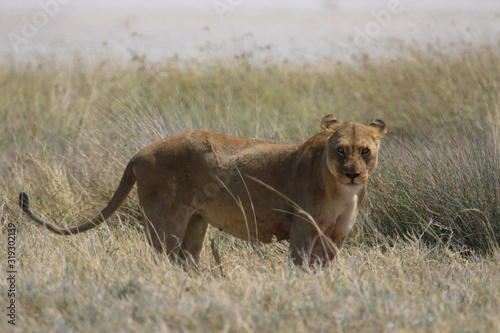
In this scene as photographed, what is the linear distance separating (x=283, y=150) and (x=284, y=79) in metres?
8.41

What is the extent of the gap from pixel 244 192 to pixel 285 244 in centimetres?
119

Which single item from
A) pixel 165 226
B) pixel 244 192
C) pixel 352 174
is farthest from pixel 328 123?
pixel 165 226

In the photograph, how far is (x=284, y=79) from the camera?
50.5ft

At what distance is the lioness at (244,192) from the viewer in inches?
265

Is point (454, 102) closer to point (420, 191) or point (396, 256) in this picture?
point (420, 191)

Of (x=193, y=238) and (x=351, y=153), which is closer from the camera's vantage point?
(x=351, y=153)

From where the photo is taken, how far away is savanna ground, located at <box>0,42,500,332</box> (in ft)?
18.0

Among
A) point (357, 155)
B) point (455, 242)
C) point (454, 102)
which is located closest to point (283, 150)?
point (357, 155)

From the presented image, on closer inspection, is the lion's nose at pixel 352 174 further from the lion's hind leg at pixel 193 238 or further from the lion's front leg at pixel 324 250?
the lion's hind leg at pixel 193 238

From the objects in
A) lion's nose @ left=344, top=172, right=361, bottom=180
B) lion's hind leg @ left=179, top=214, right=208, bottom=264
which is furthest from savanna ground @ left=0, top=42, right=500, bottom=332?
lion's nose @ left=344, top=172, right=361, bottom=180

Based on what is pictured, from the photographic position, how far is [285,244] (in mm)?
8070

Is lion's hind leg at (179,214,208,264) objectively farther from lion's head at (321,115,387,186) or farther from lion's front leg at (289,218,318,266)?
lion's head at (321,115,387,186)

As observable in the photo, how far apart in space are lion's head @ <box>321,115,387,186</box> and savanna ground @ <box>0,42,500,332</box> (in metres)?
0.62

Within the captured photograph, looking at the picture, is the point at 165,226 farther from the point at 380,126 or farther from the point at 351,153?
the point at 380,126
